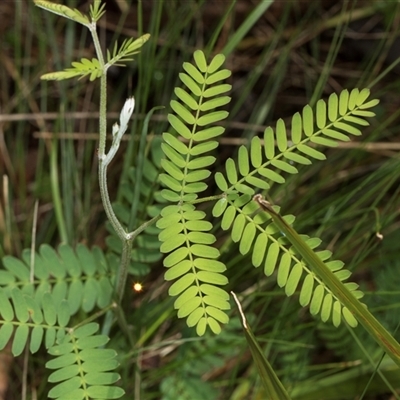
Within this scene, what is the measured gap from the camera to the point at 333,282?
0.79 m

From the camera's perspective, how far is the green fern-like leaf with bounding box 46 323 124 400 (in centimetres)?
96

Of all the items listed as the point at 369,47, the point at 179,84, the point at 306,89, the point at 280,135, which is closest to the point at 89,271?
the point at 280,135

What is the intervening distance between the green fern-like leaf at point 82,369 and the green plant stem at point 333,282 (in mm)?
382

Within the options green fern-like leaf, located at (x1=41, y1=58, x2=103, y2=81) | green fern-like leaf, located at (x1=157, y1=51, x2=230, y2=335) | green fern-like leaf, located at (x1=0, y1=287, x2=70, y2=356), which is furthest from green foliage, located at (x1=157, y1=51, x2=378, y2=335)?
green fern-like leaf, located at (x1=0, y1=287, x2=70, y2=356)

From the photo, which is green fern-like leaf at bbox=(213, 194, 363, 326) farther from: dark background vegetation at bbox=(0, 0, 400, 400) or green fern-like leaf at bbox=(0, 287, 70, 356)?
green fern-like leaf at bbox=(0, 287, 70, 356)

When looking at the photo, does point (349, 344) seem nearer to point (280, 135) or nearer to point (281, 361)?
point (281, 361)

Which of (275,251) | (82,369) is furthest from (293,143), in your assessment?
(82,369)

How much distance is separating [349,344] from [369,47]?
0.90 meters

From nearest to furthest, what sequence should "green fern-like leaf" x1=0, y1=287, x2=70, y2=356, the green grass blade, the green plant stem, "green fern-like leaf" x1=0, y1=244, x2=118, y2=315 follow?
1. the green plant stem
2. the green grass blade
3. "green fern-like leaf" x1=0, y1=287, x2=70, y2=356
4. "green fern-like leaf" x1=0, y1=244, x2=118, y2=315

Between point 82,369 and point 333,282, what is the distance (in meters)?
0.43

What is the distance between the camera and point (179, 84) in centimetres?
158

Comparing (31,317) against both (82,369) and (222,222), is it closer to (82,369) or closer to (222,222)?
(82,369)

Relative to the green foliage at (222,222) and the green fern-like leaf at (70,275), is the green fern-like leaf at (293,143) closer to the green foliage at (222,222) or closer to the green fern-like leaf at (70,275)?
the green foliage at (222,222)

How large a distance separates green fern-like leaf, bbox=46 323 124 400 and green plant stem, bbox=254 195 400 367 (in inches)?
15.0
